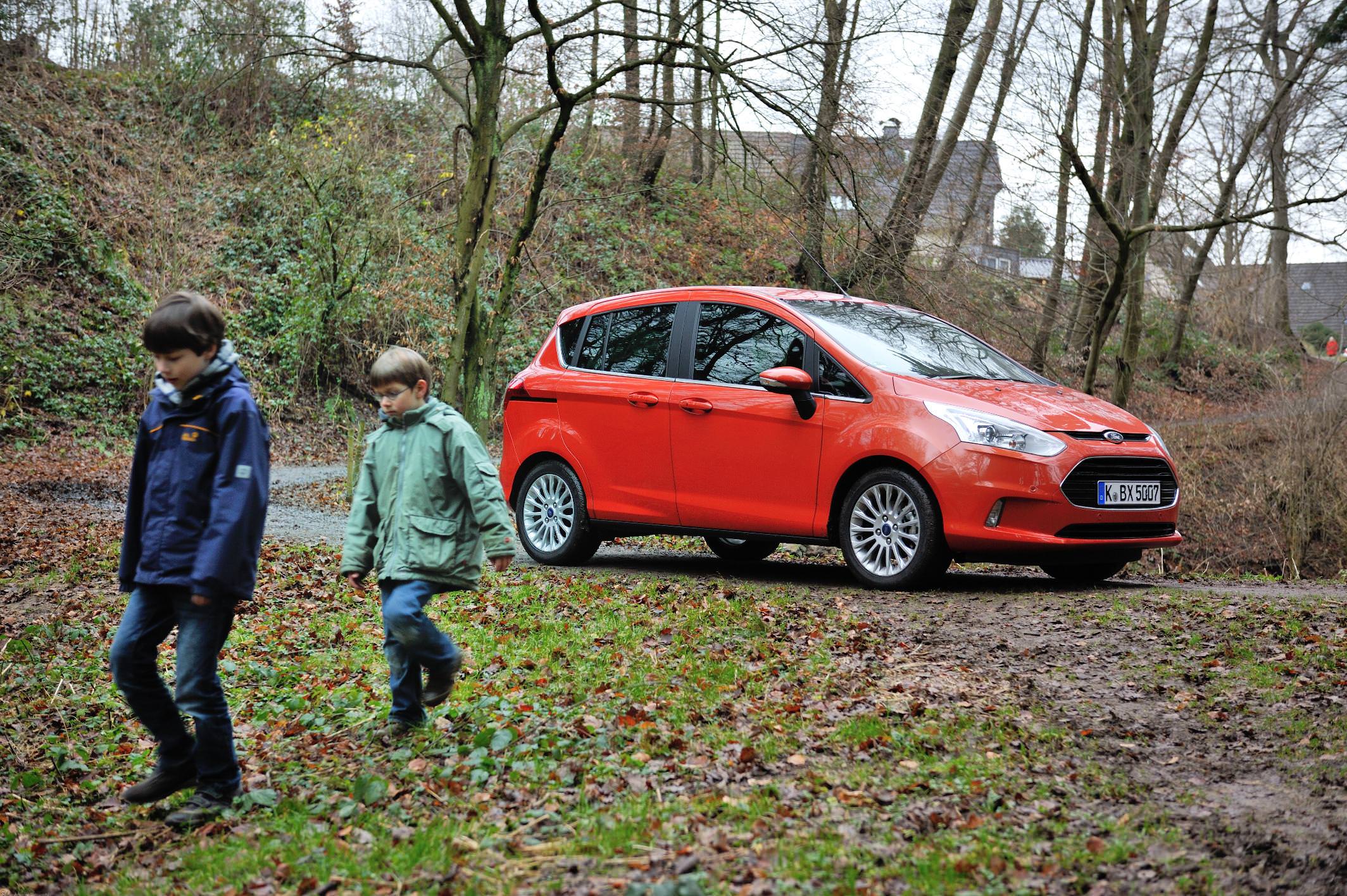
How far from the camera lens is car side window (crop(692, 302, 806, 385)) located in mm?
8281

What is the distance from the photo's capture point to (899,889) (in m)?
3.31

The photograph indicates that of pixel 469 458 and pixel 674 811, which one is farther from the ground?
pixel 469 458

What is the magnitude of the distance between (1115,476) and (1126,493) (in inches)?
6.0

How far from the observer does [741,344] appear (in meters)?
8.55

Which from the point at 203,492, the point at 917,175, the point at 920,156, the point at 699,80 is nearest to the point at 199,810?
the point at 203,492

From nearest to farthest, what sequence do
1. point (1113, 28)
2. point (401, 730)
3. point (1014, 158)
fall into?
point (401, 730), point (1014, 158), point (1113, 28)

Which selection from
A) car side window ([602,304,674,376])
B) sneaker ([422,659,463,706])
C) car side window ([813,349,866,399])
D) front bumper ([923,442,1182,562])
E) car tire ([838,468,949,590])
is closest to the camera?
sneaker ([422,659,463,706])

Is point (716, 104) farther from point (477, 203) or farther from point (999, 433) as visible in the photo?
point (999, 433)

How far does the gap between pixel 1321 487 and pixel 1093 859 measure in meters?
10.2

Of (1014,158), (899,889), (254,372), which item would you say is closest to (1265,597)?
(899,889)

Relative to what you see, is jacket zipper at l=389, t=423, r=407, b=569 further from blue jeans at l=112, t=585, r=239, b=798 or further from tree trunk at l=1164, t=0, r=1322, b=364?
tree trunk at l=1164, t=0, r=1322, b=364

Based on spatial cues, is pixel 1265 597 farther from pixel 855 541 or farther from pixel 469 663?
pixel 469 663

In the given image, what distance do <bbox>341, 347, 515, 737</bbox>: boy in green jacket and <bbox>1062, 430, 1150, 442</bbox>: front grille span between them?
403 centimetres

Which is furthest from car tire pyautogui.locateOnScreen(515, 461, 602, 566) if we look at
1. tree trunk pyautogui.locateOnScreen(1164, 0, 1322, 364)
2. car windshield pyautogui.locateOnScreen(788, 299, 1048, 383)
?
tree trunk pyautogui.locateOnScreen(1164, 0, 1322, 364)
